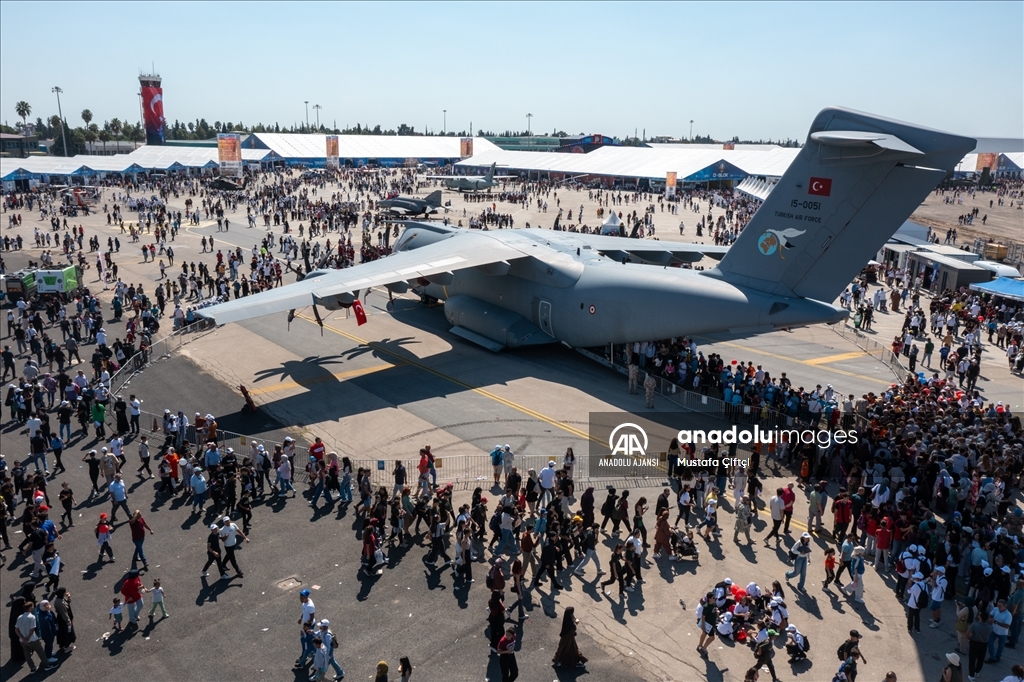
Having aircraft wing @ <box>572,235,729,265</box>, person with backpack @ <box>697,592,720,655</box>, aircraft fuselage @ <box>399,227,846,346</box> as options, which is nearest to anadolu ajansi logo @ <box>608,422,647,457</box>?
aircraft fuselage @ <box>399,227,846,346</box>

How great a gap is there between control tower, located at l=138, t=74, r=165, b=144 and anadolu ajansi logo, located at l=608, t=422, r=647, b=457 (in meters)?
156

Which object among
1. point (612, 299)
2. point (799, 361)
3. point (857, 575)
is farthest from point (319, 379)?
point (857, 575)

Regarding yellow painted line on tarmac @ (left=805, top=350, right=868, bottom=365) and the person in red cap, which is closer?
the person in red cap

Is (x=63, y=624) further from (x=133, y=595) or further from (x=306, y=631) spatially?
(x=306, y=631)

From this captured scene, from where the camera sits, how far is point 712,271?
24391 mm

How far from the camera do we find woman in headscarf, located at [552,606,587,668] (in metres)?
11.6

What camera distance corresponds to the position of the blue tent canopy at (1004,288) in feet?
110

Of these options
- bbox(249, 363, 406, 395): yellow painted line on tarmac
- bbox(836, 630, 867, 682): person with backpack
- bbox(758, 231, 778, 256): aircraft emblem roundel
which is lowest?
bbox(249, 363, 406, 395): yellow painted line on tarmac

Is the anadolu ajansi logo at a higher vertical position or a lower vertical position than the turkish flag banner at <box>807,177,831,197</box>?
lower

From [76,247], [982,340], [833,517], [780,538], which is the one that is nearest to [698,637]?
[780,538]

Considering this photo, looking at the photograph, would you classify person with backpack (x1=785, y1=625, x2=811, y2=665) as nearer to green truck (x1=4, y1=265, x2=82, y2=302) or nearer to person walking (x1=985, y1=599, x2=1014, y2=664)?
person walking (x1=985, y1=599, x2=1014, y2=664)

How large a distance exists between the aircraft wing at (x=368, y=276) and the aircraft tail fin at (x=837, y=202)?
9297 mm

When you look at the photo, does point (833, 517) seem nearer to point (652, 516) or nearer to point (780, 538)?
point (780, 538)

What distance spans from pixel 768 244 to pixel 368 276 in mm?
13720
